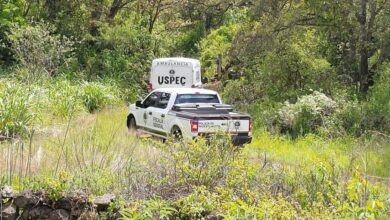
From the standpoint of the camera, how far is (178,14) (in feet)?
123

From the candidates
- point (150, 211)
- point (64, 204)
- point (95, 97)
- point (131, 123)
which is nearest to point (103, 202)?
point (64, 204)

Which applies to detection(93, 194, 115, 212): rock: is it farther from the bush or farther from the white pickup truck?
the bush

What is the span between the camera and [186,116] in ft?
44.4

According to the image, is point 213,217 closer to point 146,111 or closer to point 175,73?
point 146,111

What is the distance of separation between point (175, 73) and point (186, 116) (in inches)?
361

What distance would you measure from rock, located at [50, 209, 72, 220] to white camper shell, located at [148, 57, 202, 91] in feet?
51.1

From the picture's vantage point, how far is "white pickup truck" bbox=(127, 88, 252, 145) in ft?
43.3

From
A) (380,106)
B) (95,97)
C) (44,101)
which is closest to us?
(44,101)

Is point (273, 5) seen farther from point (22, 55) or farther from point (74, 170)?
point (74, 170)

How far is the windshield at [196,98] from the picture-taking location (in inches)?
593

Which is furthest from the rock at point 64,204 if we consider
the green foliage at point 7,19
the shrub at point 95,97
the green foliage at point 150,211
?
the green foliage at point 7,19

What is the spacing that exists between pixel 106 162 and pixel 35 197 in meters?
1.38

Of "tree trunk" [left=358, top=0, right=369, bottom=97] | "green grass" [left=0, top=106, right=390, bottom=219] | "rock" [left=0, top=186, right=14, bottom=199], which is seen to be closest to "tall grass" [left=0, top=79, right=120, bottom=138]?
"green grass" [left=0, top=106, right=390, bottom=219]

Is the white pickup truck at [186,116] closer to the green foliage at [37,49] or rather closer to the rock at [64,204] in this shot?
the rock at [64,204]
